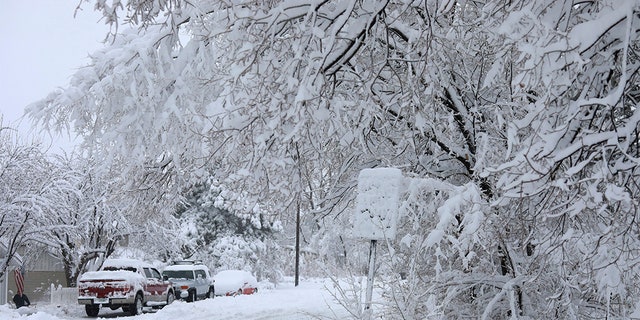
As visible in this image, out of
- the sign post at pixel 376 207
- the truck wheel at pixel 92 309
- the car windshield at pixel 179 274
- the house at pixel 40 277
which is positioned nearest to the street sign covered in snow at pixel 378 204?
the sign post at pixel 376 207

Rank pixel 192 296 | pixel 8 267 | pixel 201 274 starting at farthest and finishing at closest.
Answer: pixel 201 274 < pixel 192 296 < pixel 8 267

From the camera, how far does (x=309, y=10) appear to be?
20.8ft

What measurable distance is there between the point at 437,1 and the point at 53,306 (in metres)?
24.2

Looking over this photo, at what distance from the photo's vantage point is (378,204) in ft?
24.3

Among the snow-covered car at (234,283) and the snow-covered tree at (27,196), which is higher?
the snow-covered tree at (27,196)

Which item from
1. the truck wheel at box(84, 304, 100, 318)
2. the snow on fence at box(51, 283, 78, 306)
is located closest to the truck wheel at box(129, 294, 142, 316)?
the truck wheel at box(84, 304, 100, 318)

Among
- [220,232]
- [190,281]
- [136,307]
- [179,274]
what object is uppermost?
[220,232]

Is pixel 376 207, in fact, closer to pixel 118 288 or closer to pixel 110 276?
pixel 118 288

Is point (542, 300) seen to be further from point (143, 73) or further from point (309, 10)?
point (143, 73)

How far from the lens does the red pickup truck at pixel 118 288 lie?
74.8 feet

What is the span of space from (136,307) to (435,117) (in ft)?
56.5

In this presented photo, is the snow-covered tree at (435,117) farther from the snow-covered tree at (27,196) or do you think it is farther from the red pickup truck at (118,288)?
the snow-covered tree at (27,196)

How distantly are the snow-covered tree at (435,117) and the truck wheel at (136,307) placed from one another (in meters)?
12.8

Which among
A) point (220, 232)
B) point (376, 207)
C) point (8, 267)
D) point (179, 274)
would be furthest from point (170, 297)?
point (376, 207)
